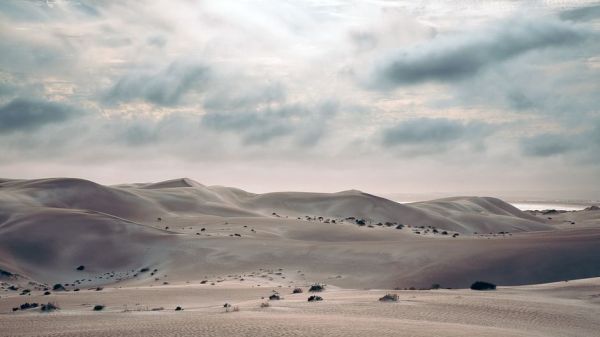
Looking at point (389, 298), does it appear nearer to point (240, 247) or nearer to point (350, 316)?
point (350, 316)

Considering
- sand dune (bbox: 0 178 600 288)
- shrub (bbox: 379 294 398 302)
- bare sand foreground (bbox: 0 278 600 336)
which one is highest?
sand dune (bbox: 0 178 600 288)

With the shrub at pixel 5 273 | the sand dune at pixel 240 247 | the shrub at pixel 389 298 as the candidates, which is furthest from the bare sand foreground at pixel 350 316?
the shrub at pixel 5 273

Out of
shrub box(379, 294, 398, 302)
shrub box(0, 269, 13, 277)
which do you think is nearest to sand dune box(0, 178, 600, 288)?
shrub box(0, 269, 13, 277)

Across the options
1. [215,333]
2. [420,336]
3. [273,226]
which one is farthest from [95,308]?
[273,226]

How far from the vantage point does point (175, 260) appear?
4775 centimetres

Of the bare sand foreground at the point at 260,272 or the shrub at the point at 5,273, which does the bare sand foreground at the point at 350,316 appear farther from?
the shrub at the point at 5,273

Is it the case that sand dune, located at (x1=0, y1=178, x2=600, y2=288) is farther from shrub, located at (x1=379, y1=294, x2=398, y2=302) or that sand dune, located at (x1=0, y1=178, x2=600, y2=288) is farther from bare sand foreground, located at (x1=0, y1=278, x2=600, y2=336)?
shrub, located at (x1=379, y1=294, x2=398, y2=302)

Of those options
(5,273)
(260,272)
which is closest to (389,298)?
(260,272)

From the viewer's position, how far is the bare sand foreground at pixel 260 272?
1989 centimetres

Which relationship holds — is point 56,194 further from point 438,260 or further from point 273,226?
point 438,260

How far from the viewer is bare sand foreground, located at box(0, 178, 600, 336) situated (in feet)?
65.3

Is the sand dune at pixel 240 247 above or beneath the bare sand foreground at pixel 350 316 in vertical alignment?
above

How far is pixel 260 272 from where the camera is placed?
4331 centimetres

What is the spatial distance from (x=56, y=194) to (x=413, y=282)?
51.5 metres
